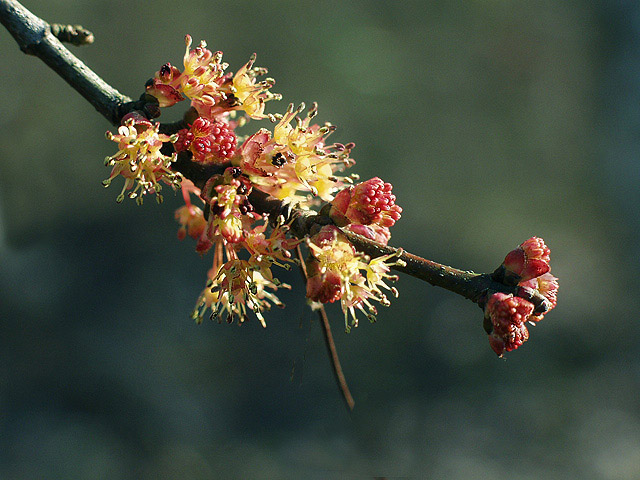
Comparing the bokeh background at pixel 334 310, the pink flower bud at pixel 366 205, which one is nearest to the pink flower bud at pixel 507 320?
the pink flower bud at pixel 366 205

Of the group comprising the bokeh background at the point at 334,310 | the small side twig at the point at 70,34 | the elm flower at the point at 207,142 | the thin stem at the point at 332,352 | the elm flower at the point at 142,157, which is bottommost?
the thin stem at the point at 332,352

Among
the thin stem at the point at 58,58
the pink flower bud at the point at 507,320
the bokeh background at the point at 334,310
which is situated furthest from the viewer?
the bokeh background at the point at 334,310

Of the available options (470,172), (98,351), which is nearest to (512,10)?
(470,172)

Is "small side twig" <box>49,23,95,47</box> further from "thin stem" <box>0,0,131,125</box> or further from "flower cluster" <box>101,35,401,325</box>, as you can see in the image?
"flower cluster" <box>101,35,401,325</box>

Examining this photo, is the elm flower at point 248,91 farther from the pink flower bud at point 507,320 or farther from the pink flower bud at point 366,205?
the pink flower bud at point 507,320

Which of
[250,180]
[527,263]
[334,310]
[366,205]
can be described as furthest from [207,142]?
[334,310]

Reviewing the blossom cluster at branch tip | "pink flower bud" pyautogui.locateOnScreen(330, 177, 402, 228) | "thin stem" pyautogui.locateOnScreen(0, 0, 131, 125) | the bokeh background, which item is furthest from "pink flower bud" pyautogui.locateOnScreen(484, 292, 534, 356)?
the bokeh background

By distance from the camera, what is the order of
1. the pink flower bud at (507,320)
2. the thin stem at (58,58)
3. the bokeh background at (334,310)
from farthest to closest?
the bokeh background at (334,310)
the thin stem at (58,58)
the pink flower bud at (507,320)
